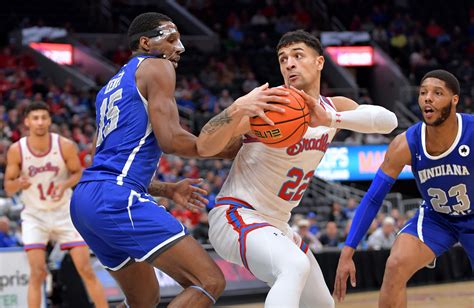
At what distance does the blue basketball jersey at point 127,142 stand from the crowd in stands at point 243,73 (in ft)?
18.8

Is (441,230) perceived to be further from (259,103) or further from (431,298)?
(431,298)

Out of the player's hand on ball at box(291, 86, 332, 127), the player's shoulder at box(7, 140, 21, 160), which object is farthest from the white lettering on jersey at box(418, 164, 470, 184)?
the player's shoulder at box(7, 140, 21, 160)

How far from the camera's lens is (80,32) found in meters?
23.6

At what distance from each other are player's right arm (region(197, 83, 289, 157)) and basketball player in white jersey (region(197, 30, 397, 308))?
0.07m

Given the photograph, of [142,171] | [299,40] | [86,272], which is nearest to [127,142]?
[142,171]

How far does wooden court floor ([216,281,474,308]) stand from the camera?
1009cm

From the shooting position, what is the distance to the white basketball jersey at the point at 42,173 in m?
8.54

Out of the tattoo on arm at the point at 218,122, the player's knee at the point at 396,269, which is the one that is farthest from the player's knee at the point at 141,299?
the player's knee at the point at 396,269

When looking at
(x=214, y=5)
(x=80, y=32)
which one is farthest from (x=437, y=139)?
(x=214, y=5)

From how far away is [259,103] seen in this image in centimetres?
454

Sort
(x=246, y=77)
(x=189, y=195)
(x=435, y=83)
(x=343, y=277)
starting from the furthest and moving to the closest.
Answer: (x=246, y=77), (x=435, y=83), (x=343, y=277), (x=189, y=195)

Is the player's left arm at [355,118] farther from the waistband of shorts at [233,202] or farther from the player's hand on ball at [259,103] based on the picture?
the waistband of shorts at [233,202]

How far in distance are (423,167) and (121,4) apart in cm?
1990

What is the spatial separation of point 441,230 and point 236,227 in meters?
1.98
